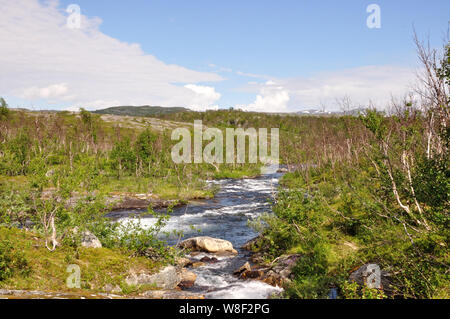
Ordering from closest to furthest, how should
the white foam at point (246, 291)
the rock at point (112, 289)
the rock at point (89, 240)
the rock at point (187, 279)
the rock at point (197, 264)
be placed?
the rock at point (112, 289), the white foam at point (246, 291), the rock at point (89, 240), the rock at point (187, 279), the rock at point (197, 264)

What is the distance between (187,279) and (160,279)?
2.29m

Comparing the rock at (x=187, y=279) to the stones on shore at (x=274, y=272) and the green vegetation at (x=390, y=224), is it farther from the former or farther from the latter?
the green vegetation at (x=390, y=224)

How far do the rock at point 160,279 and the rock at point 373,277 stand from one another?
8050 millimetres

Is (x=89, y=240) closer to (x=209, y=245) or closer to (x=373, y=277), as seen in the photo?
(x=209, y=245)

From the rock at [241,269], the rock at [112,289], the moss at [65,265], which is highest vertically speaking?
the moss at [65,265]

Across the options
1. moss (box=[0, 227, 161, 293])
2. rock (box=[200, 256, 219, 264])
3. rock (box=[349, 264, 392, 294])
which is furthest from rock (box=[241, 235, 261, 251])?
moss (box=[0, 227, 161, 293])

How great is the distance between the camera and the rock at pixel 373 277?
518 inches

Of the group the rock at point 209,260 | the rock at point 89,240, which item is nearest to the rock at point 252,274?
the rock at point 209,260

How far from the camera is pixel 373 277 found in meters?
13.6

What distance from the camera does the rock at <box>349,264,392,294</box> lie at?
13.1 m

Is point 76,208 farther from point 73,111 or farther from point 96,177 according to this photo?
point 73,111

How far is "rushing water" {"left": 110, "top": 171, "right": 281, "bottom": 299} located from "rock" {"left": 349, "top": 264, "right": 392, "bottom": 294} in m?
3.72

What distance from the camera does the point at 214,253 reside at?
2195cm

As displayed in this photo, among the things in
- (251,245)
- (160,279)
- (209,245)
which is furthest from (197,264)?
(160,279)
